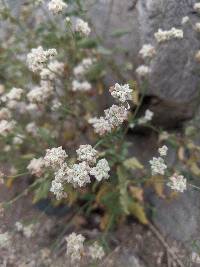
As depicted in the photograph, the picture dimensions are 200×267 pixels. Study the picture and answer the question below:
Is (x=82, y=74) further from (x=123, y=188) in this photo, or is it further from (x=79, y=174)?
(x=79, y=174)

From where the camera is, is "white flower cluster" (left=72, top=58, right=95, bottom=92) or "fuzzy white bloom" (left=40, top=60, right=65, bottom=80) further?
"white flower cluster" (left=72, top=58, right=95, bottom=92)

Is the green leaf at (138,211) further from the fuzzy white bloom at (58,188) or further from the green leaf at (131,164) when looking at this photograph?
the fuzzy white bloom at (58,188)

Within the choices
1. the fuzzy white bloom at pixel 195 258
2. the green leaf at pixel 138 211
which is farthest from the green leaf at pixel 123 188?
the fuzzy white bloom at pixel 195 258

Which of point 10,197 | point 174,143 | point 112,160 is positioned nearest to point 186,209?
point 174,143

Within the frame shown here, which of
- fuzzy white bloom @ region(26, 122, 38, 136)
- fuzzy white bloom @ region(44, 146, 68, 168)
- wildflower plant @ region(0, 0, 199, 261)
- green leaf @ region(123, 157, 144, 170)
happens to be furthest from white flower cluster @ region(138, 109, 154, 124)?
fuzzy white bloom @ region(44, 146, 68, 168)

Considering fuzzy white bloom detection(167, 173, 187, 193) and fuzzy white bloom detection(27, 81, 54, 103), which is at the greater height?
fuzzy white bloom detection(27, 81, 54, 103)

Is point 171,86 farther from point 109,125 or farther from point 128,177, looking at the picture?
point 109,125

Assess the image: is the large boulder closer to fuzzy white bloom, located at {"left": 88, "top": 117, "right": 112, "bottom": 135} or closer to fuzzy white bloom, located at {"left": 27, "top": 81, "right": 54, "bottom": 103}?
fuzzy white bloom, located at {"left": 27, "top": 81, "right": 54, "bottom": 103}
